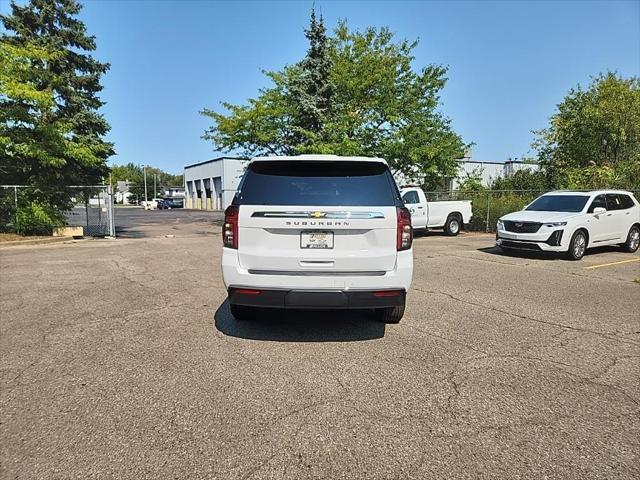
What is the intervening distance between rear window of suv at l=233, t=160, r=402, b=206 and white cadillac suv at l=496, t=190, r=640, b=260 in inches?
316

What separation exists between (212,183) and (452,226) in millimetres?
51108

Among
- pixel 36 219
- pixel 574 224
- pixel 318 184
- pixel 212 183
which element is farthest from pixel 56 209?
pixel 212 183

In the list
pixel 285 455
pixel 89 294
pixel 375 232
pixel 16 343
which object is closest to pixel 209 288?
pixel 89 294

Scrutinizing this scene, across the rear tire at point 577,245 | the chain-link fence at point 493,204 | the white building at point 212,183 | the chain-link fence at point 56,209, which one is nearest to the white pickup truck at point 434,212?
the chain-link fence at point 493,204

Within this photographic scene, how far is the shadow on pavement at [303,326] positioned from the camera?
5.00 metres

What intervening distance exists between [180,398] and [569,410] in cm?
300

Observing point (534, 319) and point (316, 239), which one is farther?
point (534, 319)

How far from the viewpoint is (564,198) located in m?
12.3

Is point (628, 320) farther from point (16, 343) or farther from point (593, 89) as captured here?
point (593, 89)

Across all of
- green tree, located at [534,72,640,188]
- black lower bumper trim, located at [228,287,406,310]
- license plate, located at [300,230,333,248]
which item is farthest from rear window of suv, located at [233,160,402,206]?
green tree, located at [534,72,640,188]

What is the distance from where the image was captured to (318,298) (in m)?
4.43

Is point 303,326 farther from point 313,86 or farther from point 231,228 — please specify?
point 313,86

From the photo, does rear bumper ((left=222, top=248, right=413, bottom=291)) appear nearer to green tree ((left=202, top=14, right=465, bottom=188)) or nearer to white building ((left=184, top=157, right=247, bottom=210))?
green tree ((left=202, top=14, right=465, bottom=188))

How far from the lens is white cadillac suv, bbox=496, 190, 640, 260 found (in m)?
11.1
